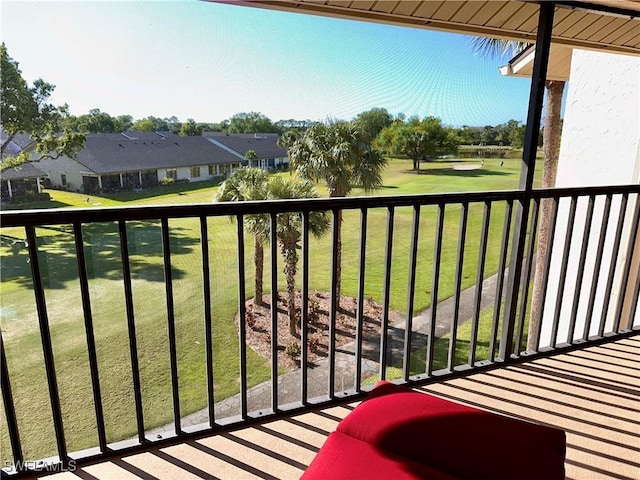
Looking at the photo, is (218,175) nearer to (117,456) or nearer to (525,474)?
(117,456)

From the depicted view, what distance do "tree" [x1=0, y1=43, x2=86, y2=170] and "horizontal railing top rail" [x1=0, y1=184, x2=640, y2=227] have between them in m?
0.62

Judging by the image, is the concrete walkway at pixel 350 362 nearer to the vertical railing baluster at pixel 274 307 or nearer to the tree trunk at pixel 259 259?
the tree trunk at pixel 259 259

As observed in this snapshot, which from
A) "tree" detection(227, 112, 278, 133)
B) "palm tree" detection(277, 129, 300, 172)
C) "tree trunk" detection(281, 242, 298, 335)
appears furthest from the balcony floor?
"tree trunk" detection(281, 242, 298, 335)

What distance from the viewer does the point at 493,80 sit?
5.02m

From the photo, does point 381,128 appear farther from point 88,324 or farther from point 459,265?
point 88,324

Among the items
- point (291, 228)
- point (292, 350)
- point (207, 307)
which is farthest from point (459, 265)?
point (292, 350)

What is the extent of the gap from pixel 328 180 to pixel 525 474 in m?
4.21

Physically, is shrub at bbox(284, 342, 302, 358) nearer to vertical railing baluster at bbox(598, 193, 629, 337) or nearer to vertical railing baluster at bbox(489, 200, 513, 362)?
vertical railing baluster at bbox(489, 200, 513, 362)

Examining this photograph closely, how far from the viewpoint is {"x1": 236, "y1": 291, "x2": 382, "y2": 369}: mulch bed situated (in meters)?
3.96

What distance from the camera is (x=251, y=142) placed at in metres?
2.83

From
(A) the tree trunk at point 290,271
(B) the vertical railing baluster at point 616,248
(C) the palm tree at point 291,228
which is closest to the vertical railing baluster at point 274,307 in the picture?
(C) the palm tree at point 291,228

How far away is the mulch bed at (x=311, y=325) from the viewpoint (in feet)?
13.0

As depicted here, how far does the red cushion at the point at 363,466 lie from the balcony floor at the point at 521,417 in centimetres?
17

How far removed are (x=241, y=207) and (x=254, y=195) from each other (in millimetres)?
1496
